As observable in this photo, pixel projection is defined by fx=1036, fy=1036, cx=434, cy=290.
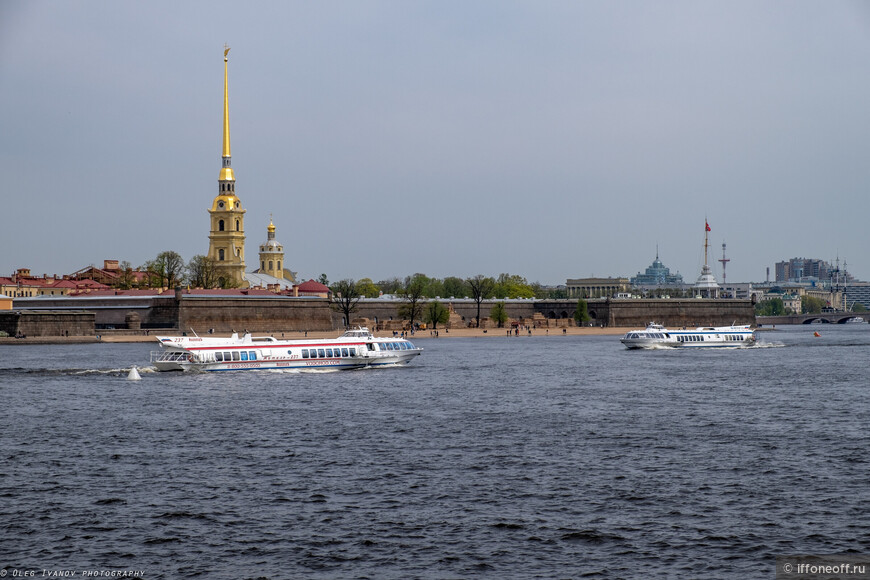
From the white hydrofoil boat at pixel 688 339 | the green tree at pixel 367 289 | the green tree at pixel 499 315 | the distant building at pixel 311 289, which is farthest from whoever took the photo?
the green tree at pixel 367 289

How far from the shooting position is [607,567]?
1714 centimetres

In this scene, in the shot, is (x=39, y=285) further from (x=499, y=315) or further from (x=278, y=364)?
(x=278, y=364)

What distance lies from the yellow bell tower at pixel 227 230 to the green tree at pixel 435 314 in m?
25.6

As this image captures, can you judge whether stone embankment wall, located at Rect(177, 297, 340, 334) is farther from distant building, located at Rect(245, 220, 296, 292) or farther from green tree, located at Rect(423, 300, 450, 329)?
distant building, located at Rect(245, 220, 296, 292)

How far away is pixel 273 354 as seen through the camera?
55406 millimetres

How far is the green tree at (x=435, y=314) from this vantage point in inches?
5418

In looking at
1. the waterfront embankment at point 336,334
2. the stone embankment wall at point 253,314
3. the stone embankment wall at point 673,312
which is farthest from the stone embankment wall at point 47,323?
the stone embankment wall at point 673,312

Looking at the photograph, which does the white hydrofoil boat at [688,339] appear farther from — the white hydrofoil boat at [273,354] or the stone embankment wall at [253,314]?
the stone embankment wall at [253,314]

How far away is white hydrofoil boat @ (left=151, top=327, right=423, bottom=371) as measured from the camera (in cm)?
5388

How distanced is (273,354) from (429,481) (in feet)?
107

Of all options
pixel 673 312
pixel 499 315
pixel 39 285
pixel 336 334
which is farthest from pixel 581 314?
pixel 39 285

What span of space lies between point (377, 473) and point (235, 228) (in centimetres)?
12465

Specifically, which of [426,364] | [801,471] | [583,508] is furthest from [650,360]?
[583,508]

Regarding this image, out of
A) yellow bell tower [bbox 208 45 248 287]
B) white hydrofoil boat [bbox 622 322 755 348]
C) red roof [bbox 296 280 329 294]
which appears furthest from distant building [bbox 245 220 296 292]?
white hydrofoil boat [bbox 622 322 755 348]
